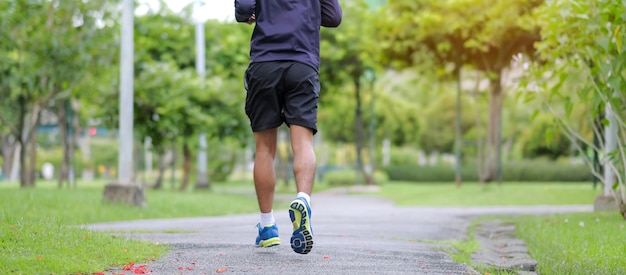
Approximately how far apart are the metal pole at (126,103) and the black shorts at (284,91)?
7.37 m

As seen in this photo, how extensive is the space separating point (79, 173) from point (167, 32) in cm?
2717

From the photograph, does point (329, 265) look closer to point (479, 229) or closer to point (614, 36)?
point (614, 36)

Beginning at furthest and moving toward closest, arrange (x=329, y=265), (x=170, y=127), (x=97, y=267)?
(x=170, y=127), (x=329, y=265), (x=97, y=267)

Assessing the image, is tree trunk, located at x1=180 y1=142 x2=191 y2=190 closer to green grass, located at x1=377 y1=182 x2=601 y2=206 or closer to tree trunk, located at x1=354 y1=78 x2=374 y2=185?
tree trunk, located at x1=354 y1=78 x2=374 y2=185

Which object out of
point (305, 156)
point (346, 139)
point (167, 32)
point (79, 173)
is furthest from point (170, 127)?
point (79, 173)

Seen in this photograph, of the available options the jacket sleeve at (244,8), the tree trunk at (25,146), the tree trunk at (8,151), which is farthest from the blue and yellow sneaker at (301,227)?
the tree trunk at (8,151)

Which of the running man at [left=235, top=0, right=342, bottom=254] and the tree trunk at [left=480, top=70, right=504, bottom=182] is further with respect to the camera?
the tree trunk at [left=480, top=70, right=504, bottom=182]

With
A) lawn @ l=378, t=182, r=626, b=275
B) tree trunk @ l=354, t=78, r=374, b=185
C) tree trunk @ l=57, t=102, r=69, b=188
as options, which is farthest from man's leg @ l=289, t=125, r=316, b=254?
tree trunk @ l=354, t=78, r=374, b=185

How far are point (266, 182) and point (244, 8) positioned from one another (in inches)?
39.3

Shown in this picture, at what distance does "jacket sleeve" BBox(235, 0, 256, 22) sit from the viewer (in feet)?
16.9

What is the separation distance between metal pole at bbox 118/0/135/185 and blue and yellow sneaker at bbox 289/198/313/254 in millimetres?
7721

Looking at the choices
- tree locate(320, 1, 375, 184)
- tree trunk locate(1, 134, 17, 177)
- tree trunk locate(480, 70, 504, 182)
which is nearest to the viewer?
tree trunk locate(480, 70, 504, 182)

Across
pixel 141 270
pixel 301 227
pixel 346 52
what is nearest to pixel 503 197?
pixel 346 52

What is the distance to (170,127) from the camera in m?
18.7
